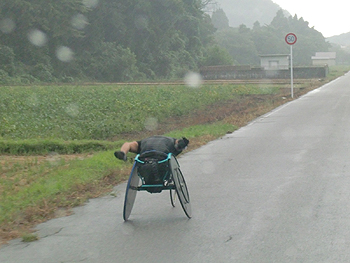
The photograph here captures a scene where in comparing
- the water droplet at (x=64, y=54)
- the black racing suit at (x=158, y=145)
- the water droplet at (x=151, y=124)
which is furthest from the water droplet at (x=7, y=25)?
the black racing suit at (x=158, y=145)

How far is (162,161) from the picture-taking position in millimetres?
6301

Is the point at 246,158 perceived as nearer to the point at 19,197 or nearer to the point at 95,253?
the point at 19,197

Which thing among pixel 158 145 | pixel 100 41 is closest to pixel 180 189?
pixel 158 145

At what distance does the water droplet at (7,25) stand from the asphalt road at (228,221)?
129ft

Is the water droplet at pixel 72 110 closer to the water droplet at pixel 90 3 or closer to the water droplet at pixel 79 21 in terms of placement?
the water droplet at pixel 79 21

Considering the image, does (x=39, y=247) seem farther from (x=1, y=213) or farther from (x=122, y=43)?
(x=122, y=43)

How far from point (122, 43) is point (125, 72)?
6251 mm

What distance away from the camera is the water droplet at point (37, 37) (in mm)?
47500

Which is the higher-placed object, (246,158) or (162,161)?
(162,161)

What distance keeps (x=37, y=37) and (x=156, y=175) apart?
148ft

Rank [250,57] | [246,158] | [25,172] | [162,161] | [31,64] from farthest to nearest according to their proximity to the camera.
→ [250,57]
[31,64]
[246,158]
[25,172]
[162,161]

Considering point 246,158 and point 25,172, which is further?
point 246,158

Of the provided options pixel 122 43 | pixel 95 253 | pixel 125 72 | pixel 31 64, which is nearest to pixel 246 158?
pixel 95 253

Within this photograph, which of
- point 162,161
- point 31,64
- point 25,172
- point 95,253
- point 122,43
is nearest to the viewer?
point 95,253
